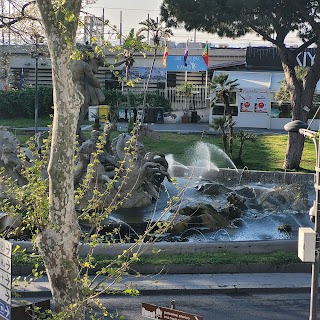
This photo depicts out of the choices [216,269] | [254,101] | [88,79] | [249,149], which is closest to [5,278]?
[216,269]

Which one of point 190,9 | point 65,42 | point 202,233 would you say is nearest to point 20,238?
point 202,233

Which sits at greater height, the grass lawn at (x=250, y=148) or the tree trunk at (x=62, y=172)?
the tree trunk at (x=62, y=172)

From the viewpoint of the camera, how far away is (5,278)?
765cm

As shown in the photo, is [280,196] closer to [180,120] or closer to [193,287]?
[193,287]

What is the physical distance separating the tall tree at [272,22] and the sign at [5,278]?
20044 mm

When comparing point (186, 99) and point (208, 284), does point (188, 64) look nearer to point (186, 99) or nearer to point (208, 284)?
point (186, 99)

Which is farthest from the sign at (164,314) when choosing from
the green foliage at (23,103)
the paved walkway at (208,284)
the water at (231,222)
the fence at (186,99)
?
the fence at (186,99)

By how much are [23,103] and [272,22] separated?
22679mm

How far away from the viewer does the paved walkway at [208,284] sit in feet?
42.1

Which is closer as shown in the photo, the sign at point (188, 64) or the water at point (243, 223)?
the water at point (243, 223)

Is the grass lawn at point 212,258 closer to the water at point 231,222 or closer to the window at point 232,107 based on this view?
the water at point 231,222

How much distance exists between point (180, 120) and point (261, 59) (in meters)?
7.12

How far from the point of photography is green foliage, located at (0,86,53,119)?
44969mm

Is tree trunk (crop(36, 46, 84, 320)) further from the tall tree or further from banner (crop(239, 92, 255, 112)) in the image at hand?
banner (crop(239, 92, 255, 112))
